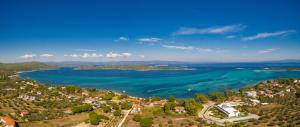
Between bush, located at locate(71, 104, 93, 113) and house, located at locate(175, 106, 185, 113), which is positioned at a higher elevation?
bush, located at locate(71, 104, 93, 113)

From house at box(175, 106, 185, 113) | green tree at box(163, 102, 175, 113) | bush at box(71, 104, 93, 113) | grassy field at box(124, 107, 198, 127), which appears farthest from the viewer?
house at box(175, 106, 185, 113)

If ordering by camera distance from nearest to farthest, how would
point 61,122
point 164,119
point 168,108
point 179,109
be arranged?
point 61,122 < point 164,119 < point 168,108 < point 179,109

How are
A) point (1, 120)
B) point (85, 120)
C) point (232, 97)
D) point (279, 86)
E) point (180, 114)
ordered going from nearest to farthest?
point (1, 120)
point (85, 120)
point (180, 114)
point (232, 97)
point (279, 86)

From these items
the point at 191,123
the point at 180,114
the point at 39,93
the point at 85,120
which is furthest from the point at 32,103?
the point at 191,123

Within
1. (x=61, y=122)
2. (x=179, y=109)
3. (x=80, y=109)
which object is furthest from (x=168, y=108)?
(x=61, y=122)

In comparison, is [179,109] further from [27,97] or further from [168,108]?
[27,97]

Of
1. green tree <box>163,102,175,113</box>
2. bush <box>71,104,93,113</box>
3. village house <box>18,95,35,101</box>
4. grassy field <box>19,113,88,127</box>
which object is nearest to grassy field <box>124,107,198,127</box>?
green tree <box>163,102,175,113</box>

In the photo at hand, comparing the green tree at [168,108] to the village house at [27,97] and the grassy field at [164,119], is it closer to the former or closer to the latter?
the grassy field at [164,119]

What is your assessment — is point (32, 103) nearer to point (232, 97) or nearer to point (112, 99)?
point (112, 99)

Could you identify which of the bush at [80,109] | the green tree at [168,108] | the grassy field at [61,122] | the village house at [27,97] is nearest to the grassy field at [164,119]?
the green tree at [168,108]

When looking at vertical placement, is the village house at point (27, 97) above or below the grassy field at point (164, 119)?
above

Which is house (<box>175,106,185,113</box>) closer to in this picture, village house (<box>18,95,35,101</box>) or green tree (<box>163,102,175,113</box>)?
green tree (<box>163,102,175,113</box>)
